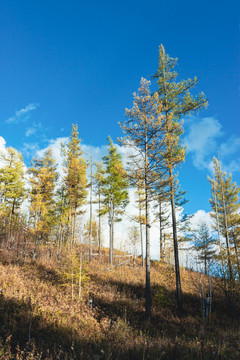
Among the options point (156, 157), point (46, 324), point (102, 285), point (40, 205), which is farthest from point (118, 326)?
point (40, 205)

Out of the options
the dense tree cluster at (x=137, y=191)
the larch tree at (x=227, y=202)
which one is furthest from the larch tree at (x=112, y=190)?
the larch tree at (x=227, y=202)

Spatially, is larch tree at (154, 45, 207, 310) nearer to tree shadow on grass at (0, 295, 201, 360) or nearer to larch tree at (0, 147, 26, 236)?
tree shadow on grass at (0, 295, 201, 360)

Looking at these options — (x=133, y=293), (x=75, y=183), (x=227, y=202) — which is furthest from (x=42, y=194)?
(x=227, y=202)

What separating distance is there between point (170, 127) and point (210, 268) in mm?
9984

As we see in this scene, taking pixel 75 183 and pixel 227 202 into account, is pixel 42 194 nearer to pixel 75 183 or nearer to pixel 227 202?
pixel 75 183

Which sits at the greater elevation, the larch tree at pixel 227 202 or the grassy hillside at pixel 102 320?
the larch tree at pixel 227 202

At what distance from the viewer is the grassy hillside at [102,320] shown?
504 cm

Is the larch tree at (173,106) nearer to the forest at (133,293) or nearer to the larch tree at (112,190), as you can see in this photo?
the forest at (133,293)

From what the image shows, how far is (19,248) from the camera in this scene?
18.3m

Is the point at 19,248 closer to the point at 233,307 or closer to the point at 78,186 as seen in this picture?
the point at 78,186

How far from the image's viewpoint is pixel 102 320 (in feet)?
28.1

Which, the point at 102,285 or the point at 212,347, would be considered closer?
the point at 212,347

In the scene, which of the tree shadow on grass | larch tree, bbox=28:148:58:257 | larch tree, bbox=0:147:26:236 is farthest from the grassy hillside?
larch tree, bbox=0:147:26:236

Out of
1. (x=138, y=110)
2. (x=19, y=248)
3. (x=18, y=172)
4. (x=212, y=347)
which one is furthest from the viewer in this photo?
(x=18, y=172)
